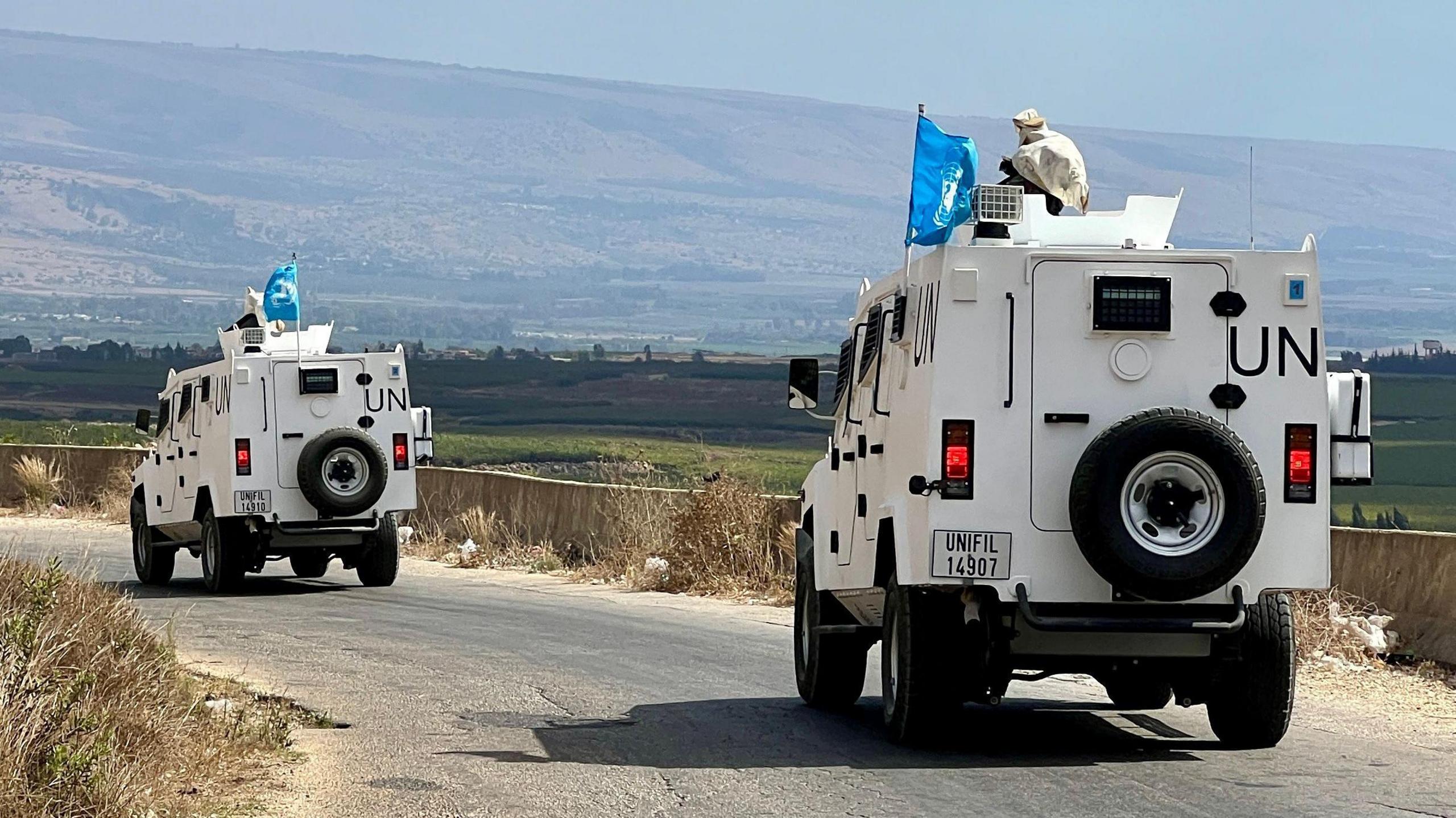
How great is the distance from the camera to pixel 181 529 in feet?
76.2

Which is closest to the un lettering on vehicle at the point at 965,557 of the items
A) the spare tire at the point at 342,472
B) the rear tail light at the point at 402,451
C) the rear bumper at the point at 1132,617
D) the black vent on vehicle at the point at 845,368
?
the rear bumper at the point at 1132,617

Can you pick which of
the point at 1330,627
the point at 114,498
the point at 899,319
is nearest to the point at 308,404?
the point at 1330,627

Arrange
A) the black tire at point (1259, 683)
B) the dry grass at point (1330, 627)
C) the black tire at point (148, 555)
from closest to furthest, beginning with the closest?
the black tire at point (1259, 683) < the dry grass at point (1330, 627) < the black tire at point (148, 555)

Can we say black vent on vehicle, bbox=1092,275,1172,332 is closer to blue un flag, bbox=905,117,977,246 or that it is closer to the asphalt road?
blue un flag, bbox=905,117,977,246

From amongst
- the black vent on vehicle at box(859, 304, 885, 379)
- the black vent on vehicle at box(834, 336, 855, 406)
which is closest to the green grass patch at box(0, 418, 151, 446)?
the black vent on vehicle at box(834, 336, 855, 406)

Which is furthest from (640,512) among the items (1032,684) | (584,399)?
(584,399)

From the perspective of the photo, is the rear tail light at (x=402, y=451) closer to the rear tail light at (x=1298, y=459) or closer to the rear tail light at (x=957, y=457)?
the rear tail light at (x=957, y=457)

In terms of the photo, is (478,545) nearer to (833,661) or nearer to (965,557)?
(833,661)

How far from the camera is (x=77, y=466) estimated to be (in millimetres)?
37281

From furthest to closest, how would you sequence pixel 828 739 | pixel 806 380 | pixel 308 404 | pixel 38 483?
pixel 38 483 → pixel 308 404 → pixel 806 380 → pixel 828 739

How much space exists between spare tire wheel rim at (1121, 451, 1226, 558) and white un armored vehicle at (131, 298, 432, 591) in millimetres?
12643

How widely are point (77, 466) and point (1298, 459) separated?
99.1 feet

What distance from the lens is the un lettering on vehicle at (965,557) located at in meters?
10.4

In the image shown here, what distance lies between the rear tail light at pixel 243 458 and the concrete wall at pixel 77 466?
1530 centimetres
